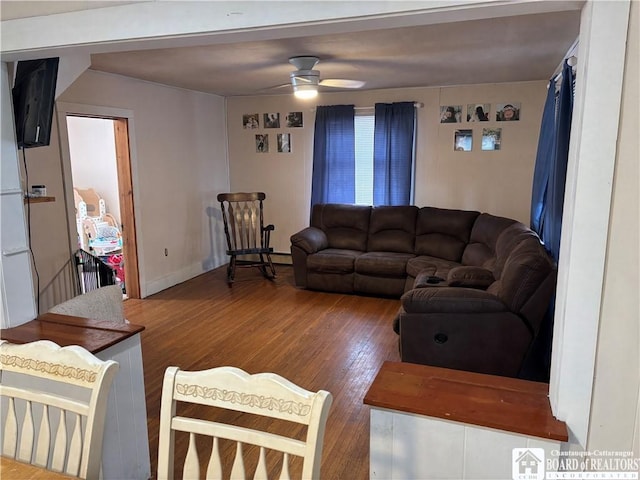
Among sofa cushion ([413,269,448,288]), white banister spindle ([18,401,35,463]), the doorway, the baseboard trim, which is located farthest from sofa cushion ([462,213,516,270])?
the doorway

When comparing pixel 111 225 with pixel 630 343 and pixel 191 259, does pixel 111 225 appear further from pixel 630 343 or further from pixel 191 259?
pixel 630 343

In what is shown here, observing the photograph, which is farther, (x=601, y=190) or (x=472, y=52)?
(x=472, y=52)

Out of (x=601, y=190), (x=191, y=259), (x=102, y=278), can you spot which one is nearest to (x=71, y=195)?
(x=102, y=278)

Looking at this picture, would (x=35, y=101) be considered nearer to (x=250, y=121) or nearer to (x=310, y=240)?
(x=310, y=240)

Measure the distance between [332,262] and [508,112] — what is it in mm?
2583

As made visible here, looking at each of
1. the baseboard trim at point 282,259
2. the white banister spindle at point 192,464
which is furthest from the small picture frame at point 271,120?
the white banister spindle at point 192,464

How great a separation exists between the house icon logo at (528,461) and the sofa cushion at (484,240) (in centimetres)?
287

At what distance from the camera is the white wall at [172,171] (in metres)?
4.78

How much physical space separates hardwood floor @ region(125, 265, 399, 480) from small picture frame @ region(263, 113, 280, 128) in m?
2.13

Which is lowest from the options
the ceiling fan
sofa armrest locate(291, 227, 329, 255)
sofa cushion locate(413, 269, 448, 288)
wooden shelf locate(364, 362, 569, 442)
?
sofa cushion locate(413, 269, 448, 288)

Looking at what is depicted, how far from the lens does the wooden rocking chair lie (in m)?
5.68

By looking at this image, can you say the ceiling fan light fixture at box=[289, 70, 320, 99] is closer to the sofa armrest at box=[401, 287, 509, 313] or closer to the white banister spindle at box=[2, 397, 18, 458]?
the sofa armrest at box=[401, 287, 509, 313]

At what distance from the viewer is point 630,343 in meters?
1.30

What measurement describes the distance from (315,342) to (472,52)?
261cm
